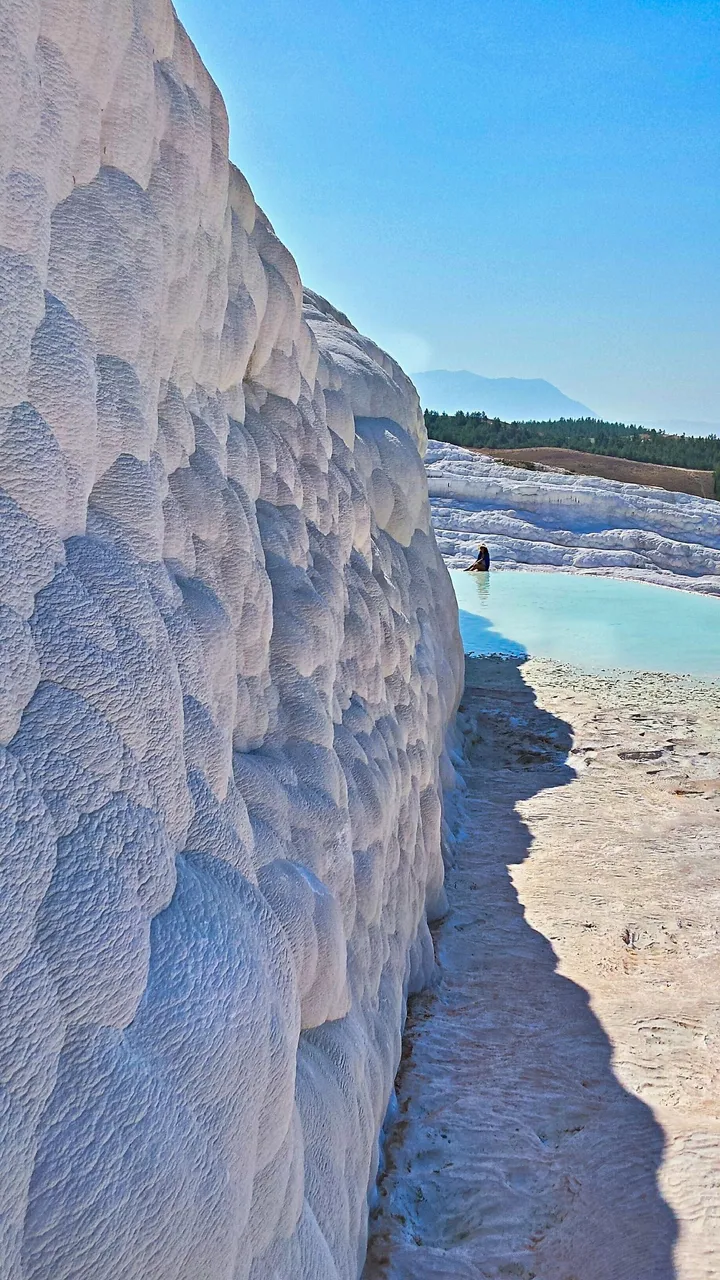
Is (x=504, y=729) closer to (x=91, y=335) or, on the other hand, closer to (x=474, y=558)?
(x=91, y=335)

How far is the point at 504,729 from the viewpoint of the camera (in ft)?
21.9

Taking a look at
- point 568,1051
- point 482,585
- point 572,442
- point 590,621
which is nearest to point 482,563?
point 482,585

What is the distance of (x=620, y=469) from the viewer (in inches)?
741

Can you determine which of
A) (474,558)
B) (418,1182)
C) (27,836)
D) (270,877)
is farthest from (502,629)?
(27,836)

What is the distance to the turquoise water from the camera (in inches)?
354

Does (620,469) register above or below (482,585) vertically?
above

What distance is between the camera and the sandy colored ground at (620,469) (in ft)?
57.8

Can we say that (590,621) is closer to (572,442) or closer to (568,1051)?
(568,1051)

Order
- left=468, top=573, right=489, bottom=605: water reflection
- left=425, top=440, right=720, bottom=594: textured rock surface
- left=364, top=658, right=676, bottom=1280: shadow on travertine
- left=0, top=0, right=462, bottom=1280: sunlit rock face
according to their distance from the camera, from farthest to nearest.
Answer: left=425, top=440, right=720, bottom=594: textured rock surface
left=468, top=573, right=489, bottom=605: water reflection
left=364, top=658, right=676, bottom=1280: shadow on travertine
left=0, top=0, right=462, bottom=1280: sunlit rock face

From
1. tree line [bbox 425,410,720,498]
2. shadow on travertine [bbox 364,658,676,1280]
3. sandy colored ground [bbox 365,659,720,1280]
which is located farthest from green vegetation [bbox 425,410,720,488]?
shadow on travertine [bbox 364,658,676,1280]

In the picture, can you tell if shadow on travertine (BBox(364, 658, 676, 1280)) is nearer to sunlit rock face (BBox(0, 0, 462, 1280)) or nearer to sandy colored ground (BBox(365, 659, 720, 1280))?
sandy colored ground (BBox(365, 659, 720, 1280))

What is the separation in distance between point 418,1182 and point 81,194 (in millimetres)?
2205

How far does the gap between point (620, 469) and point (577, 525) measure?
19.2 feet

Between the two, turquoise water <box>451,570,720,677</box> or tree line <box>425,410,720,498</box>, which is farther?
tree line <box>425,410,720,498</box>
